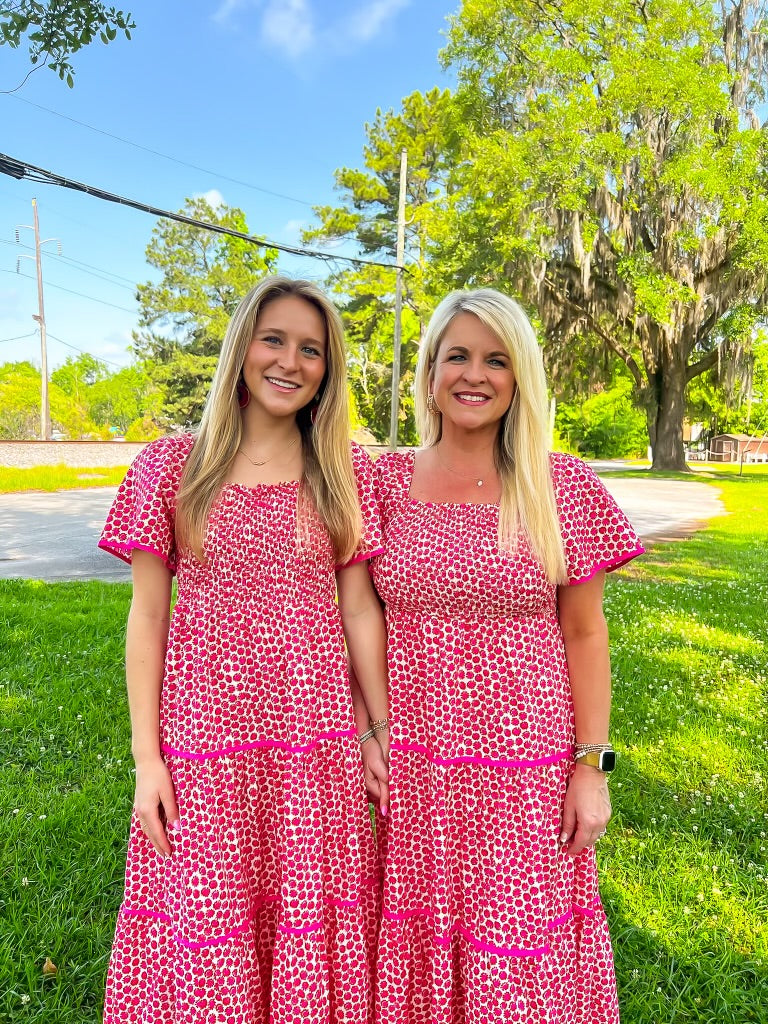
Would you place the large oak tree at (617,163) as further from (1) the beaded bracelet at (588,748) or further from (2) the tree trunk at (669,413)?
(1) the beaded bracelet at (588,748)

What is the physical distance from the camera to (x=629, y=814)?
3281 mm

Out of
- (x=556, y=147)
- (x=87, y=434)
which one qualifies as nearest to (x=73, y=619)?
(x=556, y=147)

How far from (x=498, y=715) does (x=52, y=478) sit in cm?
2063

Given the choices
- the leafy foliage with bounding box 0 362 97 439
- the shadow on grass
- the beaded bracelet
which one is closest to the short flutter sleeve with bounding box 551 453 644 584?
the beaded bracelet

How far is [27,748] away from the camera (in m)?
3.80

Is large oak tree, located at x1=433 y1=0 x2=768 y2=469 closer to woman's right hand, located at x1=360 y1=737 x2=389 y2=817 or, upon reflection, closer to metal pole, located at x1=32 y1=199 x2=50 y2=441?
metal pole, located at x1=32 y1=199 x2=50 y2=441

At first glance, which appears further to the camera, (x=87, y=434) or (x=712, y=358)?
(x=87, y=434)

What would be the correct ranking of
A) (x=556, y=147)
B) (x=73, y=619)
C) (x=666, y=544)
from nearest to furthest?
(x=73, y=619) < (x=666, y=544) < (x=556, y=147)

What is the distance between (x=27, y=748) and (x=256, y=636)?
284 centimetres

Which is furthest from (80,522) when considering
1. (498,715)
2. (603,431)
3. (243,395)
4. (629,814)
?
(603,431)

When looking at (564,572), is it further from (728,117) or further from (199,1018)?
(728,117)

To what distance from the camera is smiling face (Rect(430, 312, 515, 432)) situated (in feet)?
6.11

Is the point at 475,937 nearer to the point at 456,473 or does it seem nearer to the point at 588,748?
the point at 588,748

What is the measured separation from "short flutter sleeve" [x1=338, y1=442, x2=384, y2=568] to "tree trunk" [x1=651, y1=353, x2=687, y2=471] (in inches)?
1033
